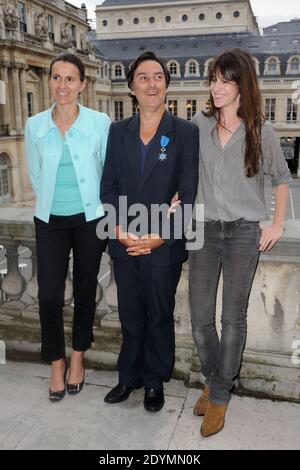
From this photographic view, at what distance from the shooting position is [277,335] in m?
3.17

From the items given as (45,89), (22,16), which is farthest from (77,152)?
(45,89)

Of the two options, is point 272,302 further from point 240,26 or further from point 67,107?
point 240,26

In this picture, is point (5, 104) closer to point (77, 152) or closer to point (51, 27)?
point (51, 27)

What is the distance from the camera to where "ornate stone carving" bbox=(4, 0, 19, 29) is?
101ft

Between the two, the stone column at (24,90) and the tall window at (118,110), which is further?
the tall window at (118,110)

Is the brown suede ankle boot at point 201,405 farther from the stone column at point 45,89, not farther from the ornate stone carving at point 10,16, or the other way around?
the stone column at point 45,89

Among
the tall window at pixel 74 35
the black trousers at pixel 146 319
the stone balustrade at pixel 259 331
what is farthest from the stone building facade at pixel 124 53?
the black trousers at pixel 146 319

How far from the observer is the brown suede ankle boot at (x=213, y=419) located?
106 inches

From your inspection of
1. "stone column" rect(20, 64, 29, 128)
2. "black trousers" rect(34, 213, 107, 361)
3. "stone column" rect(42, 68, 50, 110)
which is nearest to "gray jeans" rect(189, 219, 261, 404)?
"black trousers" rect(34, 213, 107, 361)

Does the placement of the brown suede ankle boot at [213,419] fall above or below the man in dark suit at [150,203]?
below

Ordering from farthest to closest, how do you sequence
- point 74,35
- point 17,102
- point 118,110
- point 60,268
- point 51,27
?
point 118,110 → point 74,35 → point 51,27 → point 17,102 → point 60,268

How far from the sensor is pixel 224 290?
2.71 metres

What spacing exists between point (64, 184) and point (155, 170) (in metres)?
0.58

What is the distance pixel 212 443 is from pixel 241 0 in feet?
217
